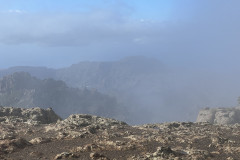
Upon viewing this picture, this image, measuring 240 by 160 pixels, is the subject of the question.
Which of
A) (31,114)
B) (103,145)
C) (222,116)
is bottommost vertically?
(222,116)

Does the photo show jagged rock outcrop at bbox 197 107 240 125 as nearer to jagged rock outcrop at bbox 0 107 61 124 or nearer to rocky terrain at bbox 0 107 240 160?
jagged rock outcrop at bbox 0 107 61 124

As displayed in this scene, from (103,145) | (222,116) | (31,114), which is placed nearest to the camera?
(103,145)

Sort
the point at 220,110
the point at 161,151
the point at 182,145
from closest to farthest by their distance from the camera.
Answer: the point at 161,151 < the point at 182,145 < the point at 220,110

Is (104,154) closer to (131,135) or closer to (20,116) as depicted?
(131,135)

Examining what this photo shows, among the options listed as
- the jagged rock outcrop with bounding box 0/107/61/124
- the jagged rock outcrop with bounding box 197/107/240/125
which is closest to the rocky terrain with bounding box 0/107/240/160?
the jagged rock outcrop with bounding box 0/107/61/124

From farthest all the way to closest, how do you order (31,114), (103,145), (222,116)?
(222,116) → (31,114) → (103,145)

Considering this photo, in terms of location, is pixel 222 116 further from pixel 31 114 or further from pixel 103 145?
pixel 103 145

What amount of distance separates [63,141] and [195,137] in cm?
1756

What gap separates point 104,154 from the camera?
28984 millimetres

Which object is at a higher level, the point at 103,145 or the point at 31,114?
the point at 103,145

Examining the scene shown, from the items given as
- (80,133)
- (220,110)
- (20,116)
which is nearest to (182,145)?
(80,133)

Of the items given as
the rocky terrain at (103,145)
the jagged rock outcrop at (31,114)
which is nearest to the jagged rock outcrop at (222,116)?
the jagged rock outcrop at (31,114)

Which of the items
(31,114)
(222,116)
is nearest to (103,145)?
(31,114)

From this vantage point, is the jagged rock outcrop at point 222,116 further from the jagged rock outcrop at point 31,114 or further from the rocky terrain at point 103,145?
the rocky terrain at point 103,145
